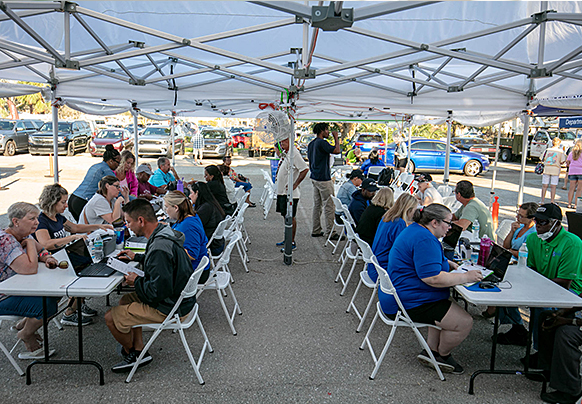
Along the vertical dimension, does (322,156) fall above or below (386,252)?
above

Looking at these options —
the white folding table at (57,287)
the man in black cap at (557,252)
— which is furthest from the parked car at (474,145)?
the white folding table at (57,287)

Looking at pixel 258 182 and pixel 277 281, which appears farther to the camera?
pixel 258 182

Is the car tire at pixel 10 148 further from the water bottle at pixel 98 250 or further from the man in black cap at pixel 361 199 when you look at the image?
the water bottle at pixel 98 250

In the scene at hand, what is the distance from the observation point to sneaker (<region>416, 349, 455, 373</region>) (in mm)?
3664

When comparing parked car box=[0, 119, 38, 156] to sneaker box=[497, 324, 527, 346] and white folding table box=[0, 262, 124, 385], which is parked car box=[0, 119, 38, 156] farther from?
sneaker box=[497, 324, 527, 346]

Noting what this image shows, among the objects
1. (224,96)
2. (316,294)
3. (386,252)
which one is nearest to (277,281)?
(316,294)

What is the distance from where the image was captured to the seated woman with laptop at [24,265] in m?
3.46

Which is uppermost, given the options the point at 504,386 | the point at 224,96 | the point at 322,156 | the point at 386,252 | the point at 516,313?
the point at 224,96

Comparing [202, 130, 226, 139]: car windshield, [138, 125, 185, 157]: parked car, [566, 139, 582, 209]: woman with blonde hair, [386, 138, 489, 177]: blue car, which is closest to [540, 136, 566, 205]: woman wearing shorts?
[566, 139, 582, 209]: woman with blonde hair

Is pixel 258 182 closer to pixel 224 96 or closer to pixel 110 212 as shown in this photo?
pixel 224 96

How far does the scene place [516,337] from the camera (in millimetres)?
4191

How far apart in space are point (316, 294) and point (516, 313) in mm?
2185

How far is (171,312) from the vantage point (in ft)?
11.0

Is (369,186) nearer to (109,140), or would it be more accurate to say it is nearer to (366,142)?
(366,142)
